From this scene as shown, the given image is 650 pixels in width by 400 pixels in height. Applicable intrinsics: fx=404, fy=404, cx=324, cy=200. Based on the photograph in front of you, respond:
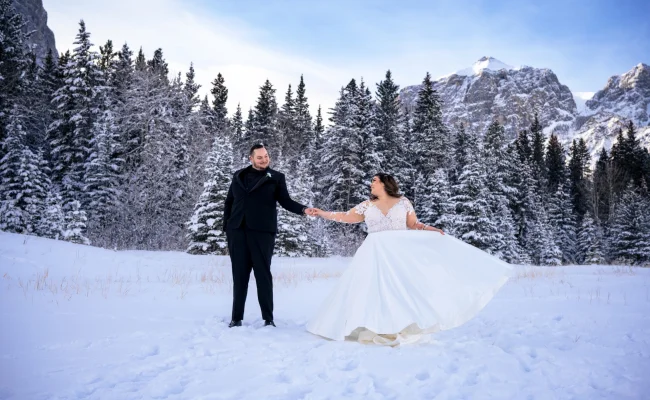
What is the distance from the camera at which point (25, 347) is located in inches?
153

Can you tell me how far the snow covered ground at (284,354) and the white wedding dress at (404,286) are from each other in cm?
25

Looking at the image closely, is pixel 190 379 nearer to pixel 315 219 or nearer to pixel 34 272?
pixel 34 272

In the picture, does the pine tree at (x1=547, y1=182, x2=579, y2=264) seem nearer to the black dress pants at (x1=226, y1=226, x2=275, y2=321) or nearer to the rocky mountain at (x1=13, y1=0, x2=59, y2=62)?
the black dress pants at (x1=226, y1=226, x2=275, y2=321)

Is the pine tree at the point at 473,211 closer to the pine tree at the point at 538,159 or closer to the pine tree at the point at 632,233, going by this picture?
the pine tree at the point at 632,233

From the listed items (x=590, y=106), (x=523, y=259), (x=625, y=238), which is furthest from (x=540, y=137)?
(x=590, y=106)

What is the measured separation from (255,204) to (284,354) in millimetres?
2200

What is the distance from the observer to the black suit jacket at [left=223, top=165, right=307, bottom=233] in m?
5.54

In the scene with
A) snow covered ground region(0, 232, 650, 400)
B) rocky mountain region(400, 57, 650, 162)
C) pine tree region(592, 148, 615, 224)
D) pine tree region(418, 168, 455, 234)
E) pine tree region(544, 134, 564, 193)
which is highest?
rocky mountain region(400, 57, 650, 162)

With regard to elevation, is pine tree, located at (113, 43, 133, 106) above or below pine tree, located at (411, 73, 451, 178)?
above

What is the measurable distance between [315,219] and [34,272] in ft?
64.0

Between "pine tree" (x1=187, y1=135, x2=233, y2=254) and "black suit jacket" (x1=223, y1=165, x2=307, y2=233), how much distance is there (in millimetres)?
15651

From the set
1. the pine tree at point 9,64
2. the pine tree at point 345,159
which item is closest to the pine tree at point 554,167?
the pine tree at point 345,159

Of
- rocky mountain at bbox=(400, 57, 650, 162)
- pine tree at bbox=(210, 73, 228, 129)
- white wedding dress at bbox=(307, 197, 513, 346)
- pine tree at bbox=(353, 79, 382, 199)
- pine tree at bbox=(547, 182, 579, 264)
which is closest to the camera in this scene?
white wedding dress at bbox=(307, 197, 513, 346)

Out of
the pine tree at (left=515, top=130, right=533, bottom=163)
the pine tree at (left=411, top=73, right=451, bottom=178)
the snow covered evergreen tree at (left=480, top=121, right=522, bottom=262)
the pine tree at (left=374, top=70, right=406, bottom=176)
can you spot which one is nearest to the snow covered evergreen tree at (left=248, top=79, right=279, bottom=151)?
the pine tree at (left=374, top=70, right=406, bottom=176)
